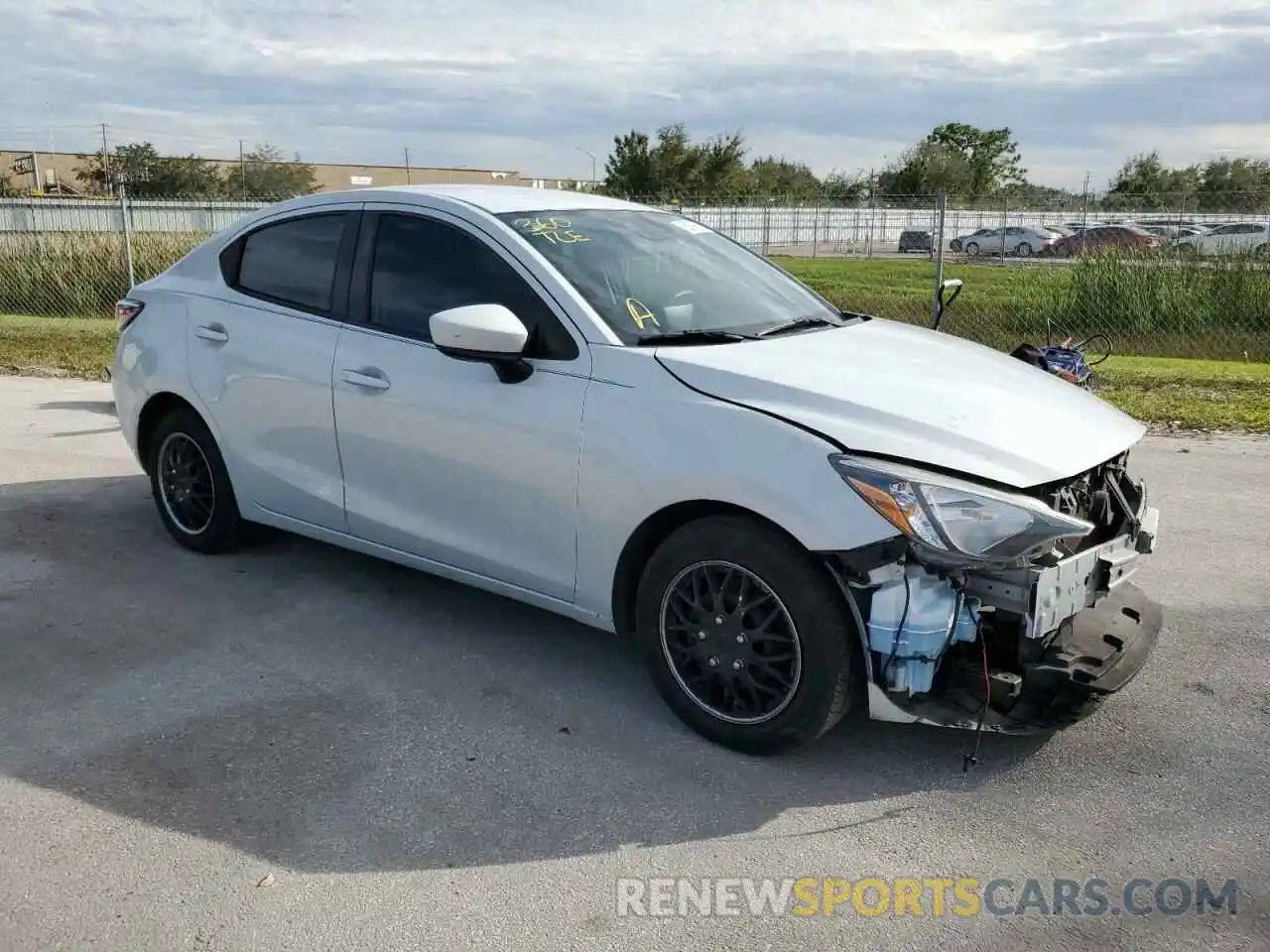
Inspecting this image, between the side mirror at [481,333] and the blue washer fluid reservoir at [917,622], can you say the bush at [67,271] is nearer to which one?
the side mirror at [481,333]

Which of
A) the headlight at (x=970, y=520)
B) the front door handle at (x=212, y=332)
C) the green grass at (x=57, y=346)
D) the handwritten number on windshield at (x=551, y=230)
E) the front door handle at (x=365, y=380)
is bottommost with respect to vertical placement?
the green grass at (x=57, y=346)

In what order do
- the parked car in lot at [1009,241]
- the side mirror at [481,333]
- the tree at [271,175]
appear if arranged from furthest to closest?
the tree at [271,175]
the parked car in lot at [1009,241]
the side mirror at [481,333]

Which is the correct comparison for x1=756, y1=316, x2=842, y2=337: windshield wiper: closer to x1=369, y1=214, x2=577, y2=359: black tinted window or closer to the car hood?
the car hood

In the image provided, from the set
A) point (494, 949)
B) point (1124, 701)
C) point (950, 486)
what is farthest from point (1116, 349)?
point (494, 949)

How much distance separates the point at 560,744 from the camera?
3918mm

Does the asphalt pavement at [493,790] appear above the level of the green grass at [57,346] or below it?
below

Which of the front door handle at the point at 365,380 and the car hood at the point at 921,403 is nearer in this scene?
the car hood at the point at 921,403

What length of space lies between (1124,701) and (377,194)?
3.60 meters

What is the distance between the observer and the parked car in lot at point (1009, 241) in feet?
76.8

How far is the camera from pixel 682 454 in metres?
3.71

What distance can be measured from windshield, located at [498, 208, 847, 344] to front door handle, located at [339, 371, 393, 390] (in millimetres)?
795

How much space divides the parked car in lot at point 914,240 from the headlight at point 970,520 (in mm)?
25613

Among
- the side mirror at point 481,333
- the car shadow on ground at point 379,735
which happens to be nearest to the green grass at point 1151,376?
the car shadow on ground at point 379,735

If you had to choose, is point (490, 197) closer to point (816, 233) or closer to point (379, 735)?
point (379, 735)
